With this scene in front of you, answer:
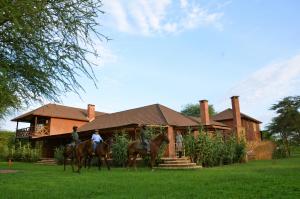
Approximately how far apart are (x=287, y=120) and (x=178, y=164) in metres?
26.6

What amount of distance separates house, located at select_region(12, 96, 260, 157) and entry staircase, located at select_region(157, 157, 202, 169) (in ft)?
6.61

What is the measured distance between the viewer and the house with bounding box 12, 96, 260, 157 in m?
24.0

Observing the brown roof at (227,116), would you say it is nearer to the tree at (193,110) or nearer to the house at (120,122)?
the house at (120,122)

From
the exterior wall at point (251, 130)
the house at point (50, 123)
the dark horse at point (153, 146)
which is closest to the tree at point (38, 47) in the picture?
the dark horse at point (153, 146)

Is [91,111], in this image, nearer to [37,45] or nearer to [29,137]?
[29,137]

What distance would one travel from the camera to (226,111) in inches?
1697

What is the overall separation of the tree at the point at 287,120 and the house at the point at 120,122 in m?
3.76

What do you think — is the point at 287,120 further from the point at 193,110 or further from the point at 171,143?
the point at 193,110

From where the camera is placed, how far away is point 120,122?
90.6 feet

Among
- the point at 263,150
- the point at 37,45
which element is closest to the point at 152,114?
the point at 263,150

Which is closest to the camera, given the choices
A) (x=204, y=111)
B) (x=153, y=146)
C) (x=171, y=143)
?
(x=153, y=146)

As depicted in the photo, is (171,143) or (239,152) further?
(171,143)

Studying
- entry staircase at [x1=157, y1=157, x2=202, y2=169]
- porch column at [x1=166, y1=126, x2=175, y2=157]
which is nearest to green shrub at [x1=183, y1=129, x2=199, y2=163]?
entry staircase at [x1=157, y1=157, x2=202, y2=169]

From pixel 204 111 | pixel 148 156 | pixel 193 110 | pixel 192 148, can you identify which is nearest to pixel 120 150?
pixel 148 156
